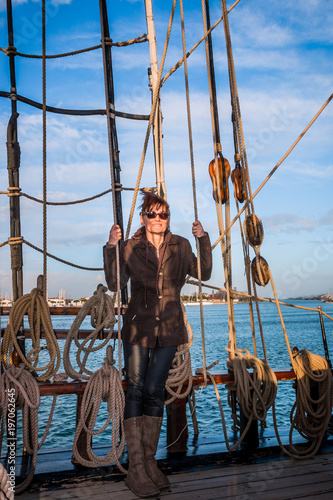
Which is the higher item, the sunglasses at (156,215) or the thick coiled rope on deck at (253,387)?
the sunglasses at (156,215)

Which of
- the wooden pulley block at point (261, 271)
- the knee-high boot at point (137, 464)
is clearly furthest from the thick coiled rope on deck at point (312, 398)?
the knee-high boot at point (137, 464)

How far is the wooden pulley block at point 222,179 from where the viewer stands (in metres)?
3.26

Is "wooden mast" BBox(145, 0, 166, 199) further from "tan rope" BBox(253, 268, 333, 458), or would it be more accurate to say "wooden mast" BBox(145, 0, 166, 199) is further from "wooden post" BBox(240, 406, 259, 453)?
"wooden post" BBox(240, 406, 259, 453)

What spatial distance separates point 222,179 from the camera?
10.7ft

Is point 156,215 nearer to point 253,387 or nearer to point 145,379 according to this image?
point 145,379

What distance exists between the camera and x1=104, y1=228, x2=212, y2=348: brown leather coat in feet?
8.32

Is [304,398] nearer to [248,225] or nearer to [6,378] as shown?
[248,225]

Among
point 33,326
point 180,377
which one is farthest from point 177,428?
point 33,326

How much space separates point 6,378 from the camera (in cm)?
265

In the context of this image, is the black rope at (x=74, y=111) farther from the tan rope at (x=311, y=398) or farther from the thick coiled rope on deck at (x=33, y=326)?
the tan rope at (x=311, y=398)

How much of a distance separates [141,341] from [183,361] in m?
0.59

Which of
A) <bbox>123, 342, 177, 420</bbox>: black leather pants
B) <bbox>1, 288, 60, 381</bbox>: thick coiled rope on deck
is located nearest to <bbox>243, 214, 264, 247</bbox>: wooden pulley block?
<bbox>123, 342, 177, 420</bbox>: black leather pants

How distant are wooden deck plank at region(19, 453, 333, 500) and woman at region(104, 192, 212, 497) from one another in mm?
123

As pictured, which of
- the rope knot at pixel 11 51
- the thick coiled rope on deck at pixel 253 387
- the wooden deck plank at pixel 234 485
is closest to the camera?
the wooden deck plank at pixel 234 485
